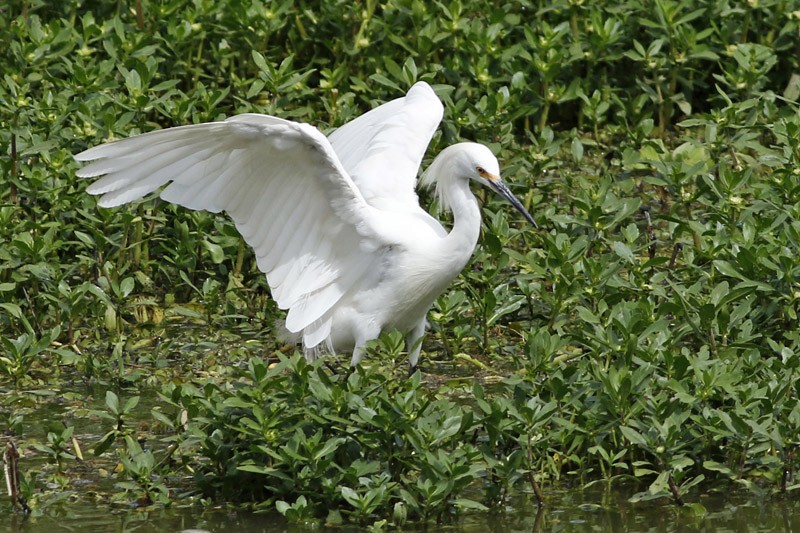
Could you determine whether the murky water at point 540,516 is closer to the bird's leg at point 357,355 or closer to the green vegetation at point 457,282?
the green vegetation at point 457,282

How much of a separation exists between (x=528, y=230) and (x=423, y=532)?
229 cm

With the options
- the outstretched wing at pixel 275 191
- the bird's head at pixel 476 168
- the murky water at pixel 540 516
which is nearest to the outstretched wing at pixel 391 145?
the bird's head at pixel 476 168

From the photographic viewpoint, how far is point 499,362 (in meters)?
6.17

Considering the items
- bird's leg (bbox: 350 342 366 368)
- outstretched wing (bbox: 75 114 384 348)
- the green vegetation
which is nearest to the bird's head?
the green vegetation

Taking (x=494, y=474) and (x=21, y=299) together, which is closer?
(x=494, y=474)

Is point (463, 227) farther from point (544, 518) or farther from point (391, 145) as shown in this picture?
point (544, 518)

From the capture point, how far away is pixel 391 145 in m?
6.33

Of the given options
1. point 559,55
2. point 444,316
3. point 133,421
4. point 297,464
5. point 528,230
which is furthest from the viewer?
point 559,55

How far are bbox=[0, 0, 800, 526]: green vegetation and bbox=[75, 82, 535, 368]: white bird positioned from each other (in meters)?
0.28

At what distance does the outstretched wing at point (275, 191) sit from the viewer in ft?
17.4

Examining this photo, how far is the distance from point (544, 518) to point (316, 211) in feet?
5.20

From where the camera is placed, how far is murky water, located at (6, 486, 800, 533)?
15.3ft

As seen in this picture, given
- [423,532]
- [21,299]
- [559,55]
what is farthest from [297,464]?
[559,55]

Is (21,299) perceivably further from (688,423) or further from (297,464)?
(688,423)
